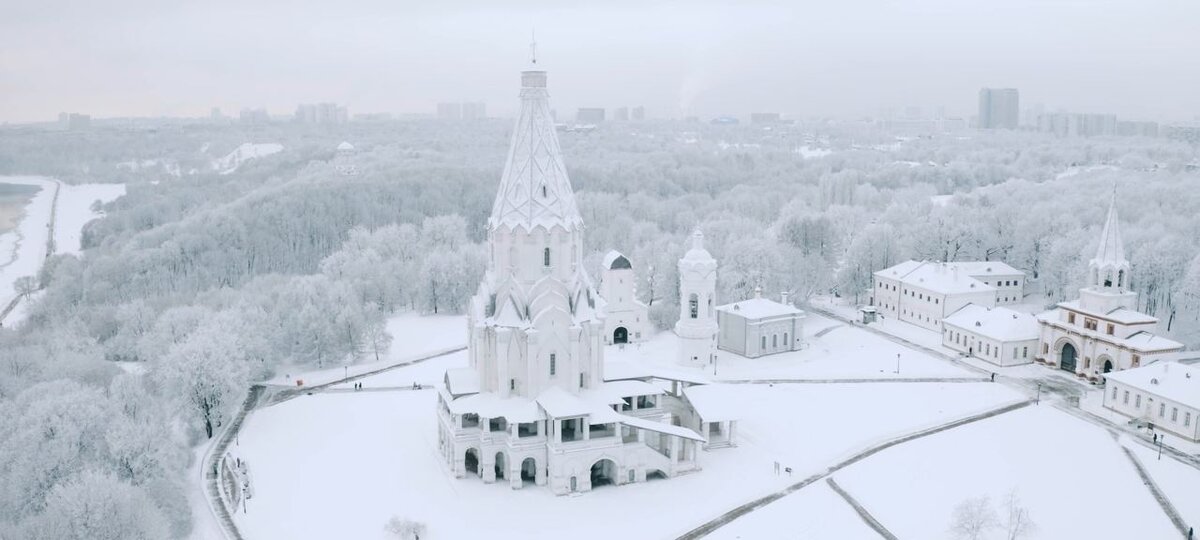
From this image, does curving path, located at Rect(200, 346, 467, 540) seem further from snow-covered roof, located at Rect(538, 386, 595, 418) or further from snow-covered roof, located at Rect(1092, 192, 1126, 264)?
snow-covered roof, located at Rect(1092, 192, 1126, 264)

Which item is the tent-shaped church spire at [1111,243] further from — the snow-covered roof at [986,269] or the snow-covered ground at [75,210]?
the snow-covered ground at [75,210]

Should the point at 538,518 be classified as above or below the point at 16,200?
below

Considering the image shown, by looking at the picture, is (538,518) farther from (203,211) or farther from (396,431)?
(203,211)

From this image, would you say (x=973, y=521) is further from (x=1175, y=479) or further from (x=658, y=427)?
(x=1175, y=479)

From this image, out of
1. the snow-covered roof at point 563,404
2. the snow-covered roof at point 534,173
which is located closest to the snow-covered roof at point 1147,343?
the snow-covered roof at point 563,404

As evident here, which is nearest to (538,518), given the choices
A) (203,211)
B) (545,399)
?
(545,399)

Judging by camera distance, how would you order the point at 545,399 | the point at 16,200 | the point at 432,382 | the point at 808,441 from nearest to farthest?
the point at 545,399 < the point at 808,441 < the point at 432,382 < the point at 16,200
